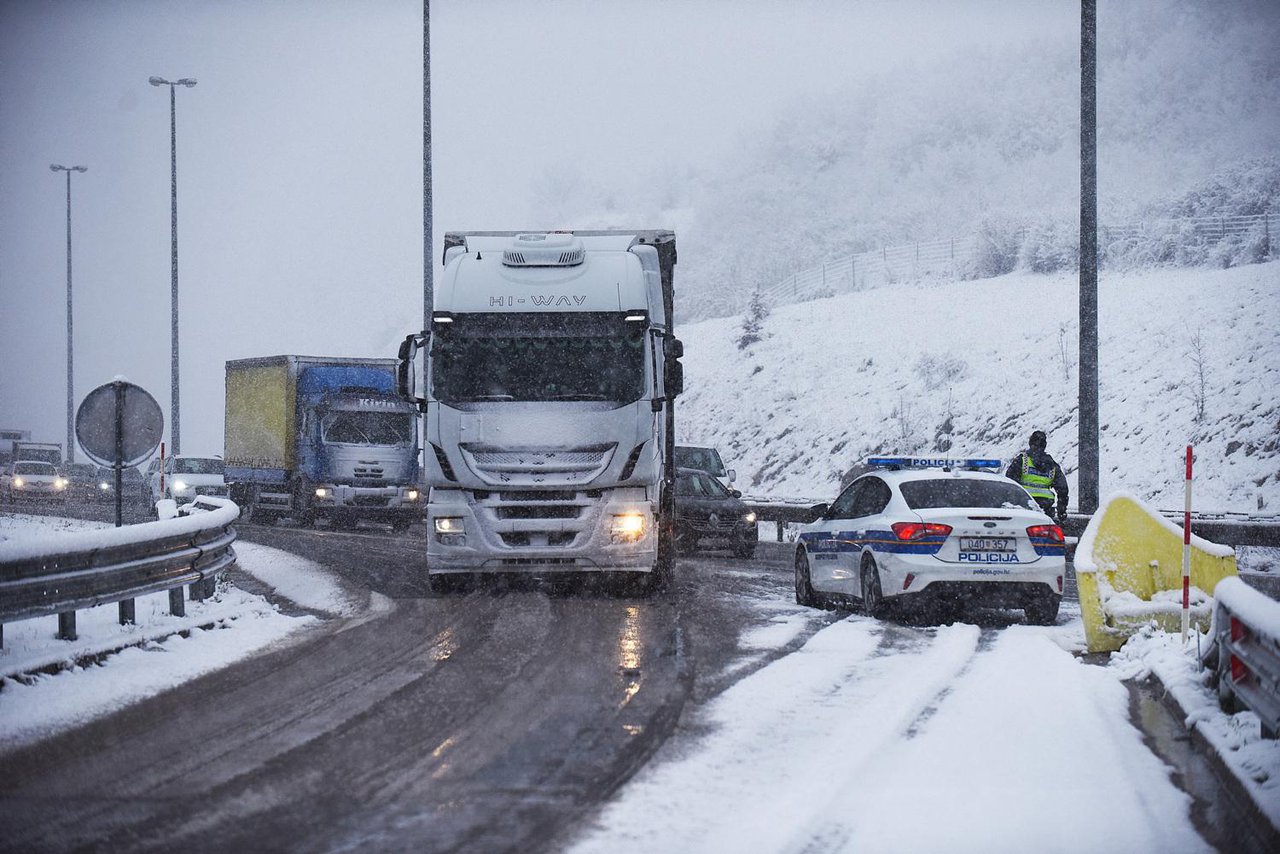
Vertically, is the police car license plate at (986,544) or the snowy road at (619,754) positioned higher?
the police car license plate at (986,544)

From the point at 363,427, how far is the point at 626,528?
16.4 meters

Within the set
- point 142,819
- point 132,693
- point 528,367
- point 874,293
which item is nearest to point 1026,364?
point 874,293

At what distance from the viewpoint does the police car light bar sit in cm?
1398

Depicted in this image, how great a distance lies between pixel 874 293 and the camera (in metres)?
55.2

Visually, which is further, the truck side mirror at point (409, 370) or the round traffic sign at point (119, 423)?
the truck side mirror at point (409, 370)

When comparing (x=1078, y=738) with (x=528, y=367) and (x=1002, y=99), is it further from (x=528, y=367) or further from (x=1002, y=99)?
(x=1002, y=99)

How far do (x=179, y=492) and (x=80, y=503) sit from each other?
52.2 feet

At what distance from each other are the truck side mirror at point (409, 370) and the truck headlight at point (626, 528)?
2413 mm

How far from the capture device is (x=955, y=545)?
42.2 feet

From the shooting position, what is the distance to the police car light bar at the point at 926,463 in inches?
551

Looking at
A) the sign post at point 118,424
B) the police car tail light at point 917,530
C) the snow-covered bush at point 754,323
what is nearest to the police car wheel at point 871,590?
the police car tail light at point 917,530

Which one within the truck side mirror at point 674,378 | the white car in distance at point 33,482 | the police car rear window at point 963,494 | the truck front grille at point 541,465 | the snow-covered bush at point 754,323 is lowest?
the white car in distance at point 33,482

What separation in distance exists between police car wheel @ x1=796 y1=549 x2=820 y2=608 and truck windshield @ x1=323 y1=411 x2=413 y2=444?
16.7 metres

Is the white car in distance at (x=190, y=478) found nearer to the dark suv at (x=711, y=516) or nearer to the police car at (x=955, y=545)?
the dark suv at (x=711, y=516)
